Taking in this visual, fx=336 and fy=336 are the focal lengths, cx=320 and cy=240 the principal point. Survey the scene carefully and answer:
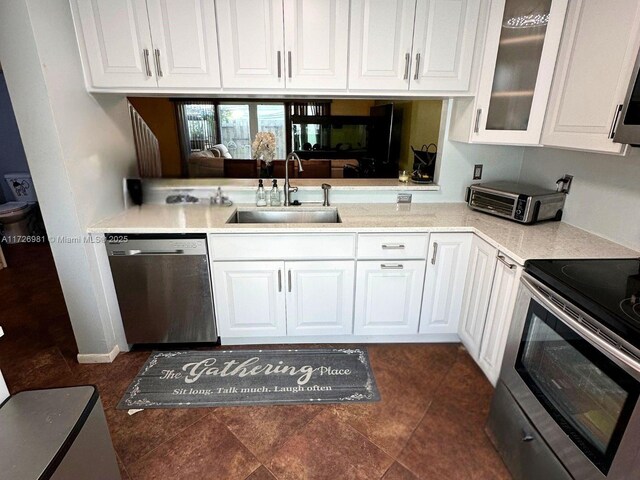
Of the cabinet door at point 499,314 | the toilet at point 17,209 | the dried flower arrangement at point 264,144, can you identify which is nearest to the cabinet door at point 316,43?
the dried flower arrangement at point 264,144

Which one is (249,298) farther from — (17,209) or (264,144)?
(17,209)

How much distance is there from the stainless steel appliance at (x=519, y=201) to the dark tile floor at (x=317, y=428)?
101cm

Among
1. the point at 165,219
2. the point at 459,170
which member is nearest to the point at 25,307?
the point at 165,219

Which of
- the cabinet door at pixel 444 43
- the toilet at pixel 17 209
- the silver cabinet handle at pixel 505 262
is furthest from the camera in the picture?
the toilet at pixel 17 209

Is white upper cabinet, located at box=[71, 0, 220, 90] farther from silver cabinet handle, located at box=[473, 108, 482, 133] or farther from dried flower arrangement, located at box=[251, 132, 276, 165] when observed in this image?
silver cabinet handle, located at box=[473, 108, 482, 133]

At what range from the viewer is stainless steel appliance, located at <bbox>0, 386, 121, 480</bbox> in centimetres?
99

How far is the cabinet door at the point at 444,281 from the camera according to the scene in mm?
2129

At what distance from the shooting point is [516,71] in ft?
6.33

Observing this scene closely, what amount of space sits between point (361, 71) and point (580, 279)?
1.58m

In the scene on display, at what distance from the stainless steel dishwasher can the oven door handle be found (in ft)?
5.71

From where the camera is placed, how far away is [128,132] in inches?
95.9

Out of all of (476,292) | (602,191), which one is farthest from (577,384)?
(602,191)

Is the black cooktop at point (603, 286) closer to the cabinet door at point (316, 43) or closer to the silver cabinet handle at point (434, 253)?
the silver cabinet handle at point (434, 253)

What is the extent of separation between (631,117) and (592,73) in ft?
1.21
